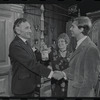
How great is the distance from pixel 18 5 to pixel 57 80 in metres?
0.91

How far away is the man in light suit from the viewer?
6.21ft

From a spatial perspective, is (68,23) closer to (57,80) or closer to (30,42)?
(30,42)

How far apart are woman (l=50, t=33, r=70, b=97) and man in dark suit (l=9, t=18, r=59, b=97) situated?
0.34 ft

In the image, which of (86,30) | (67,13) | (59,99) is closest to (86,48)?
(86,30)

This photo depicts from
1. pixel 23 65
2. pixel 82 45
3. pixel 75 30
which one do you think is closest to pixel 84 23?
pixel 75 30

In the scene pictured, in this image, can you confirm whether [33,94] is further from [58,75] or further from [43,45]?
[43,45]

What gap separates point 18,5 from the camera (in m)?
2.07

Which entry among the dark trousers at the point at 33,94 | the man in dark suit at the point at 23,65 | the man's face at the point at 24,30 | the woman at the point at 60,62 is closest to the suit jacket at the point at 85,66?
the woman at the point at 60,62

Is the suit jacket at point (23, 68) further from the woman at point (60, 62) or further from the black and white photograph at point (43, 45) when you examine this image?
the woman at point (60, 62)

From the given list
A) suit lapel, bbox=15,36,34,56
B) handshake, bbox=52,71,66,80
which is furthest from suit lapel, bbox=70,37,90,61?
suit lapel, bbox=15,36,34,56

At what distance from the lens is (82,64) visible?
1.96 metres

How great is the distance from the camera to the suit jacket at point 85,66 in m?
1.88

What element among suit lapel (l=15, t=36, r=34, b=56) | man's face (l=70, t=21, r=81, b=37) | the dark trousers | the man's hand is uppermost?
man's face (l=70, t=21, r=81, b=37)

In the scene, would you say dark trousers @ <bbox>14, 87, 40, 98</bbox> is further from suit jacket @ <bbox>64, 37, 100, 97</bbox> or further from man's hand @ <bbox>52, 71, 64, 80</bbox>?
suit jacket @ <bbox>64, 37, 100, 97</bbox>
